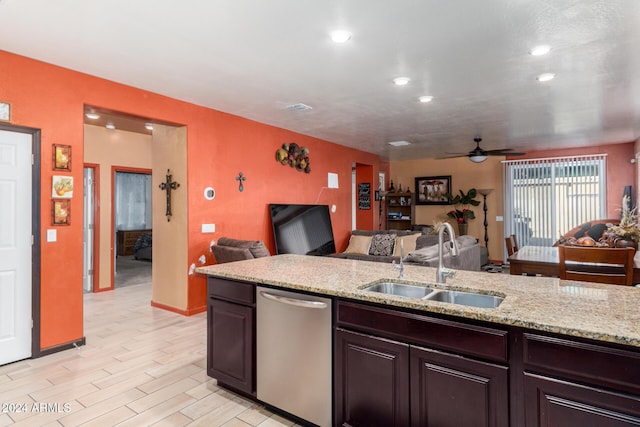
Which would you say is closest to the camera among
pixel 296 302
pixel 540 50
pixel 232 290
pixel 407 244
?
pixel 296 302

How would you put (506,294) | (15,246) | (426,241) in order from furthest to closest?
(426,241), (15,246), (506,294)

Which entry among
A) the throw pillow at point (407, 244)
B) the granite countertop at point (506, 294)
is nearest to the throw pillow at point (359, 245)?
the throw pillow at point (407, 244)

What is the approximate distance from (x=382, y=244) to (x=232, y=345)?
439 cm

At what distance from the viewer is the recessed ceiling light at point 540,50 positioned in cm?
284

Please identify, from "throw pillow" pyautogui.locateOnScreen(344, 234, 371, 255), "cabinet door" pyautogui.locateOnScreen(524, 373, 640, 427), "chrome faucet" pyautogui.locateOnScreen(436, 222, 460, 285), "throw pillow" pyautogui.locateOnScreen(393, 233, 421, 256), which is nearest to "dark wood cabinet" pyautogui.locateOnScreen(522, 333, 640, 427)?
"cabinet door" pyautogui.locateOnScreen(524, 373, 640, 427)

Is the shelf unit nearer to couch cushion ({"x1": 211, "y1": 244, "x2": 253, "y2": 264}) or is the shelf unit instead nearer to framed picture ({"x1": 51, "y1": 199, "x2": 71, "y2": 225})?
couch cushion ({"x1": 211, "y1": 244, "x2": 253, "y2": 264})

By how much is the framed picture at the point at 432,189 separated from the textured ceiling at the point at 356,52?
13.1ft

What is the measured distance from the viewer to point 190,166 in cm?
439

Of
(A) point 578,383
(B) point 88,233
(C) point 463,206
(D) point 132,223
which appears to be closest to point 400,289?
(A) point 578,383

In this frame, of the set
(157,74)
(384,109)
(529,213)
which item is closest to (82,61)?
(157,74)

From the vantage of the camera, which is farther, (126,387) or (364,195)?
(364,195)

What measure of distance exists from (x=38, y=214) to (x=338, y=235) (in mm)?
4879

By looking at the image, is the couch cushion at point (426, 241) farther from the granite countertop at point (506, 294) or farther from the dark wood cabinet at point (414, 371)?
the dark wood cabinet at point (414, 371)

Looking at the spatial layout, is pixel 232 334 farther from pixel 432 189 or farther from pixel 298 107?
pixel 432 189
